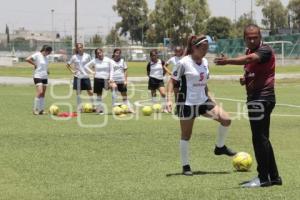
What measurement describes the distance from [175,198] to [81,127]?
8405 mm

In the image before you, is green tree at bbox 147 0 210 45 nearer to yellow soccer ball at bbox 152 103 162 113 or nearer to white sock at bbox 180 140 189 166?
yellow soccer ball at bbox 152 103 162 113

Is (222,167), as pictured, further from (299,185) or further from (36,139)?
(36,139)

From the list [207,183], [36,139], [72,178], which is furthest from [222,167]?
[36,139]

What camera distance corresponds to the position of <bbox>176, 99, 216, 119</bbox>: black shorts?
31.3 ft

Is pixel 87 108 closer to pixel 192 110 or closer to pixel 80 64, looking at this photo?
pixel 80 64

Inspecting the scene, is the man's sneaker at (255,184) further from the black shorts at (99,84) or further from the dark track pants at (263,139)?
the black shorts at (99,84)

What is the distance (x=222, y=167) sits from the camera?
10055 millimetres

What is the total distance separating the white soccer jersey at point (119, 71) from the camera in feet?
65.7

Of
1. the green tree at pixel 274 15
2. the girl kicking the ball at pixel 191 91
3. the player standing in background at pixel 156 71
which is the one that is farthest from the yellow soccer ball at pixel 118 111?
the green tree at pixel 274 15

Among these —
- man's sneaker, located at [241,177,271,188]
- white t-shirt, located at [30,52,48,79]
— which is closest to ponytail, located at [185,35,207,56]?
man's sneaker, located at [241,177,271,188]

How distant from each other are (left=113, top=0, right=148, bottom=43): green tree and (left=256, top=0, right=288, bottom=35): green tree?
24244 mm

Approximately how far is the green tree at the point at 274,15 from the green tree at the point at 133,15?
2424cm

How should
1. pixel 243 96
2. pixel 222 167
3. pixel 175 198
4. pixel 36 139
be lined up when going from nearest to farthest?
1. pixel 175 198
2. pixel 222 167
3. pixel 36 139
4. pixel 243 96

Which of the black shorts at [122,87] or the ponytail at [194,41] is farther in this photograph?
the black shorts at [122,87]
